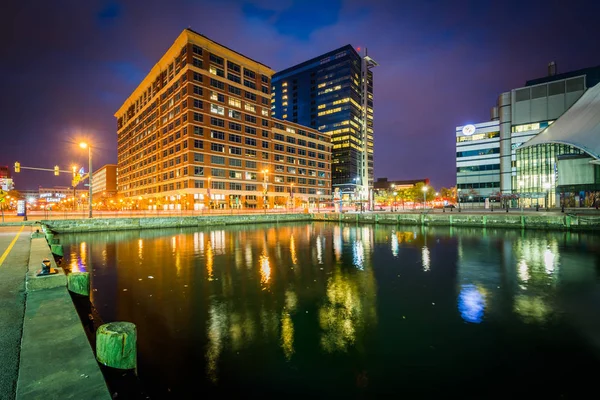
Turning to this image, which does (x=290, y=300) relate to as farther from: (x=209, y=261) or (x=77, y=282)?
(x=209, y=261)

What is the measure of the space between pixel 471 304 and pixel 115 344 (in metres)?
10.9

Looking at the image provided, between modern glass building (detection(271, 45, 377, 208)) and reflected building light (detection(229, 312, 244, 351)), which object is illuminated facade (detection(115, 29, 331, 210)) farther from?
reflected building light (detection(229, 312, 244, 351))

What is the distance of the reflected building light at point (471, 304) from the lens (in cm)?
933

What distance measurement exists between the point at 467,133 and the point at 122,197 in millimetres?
133001

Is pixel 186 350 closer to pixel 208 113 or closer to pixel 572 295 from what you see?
pixel 572 295

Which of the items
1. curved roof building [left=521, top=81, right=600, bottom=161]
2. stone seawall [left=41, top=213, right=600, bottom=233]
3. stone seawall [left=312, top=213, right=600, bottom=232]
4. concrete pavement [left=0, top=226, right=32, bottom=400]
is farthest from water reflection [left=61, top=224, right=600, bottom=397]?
curved roof building [left=521, top=81, right=600, bottom=161]

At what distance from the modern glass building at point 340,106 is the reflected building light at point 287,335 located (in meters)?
135

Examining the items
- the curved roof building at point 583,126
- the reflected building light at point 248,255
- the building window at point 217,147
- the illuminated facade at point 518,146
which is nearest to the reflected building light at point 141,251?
the reflected building light at point 248,255

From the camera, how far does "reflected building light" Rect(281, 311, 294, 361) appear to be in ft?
23.7

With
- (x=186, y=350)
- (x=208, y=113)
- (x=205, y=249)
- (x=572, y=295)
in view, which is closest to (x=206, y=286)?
(x=186, y=350)

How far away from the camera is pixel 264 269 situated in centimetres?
1625

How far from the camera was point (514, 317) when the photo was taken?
9.33 meters

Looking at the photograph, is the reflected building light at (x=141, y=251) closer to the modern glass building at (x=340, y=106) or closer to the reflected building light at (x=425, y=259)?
the reflected building light at (x=425, y=259)

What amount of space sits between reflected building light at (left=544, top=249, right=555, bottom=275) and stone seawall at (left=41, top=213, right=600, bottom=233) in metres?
17.7
